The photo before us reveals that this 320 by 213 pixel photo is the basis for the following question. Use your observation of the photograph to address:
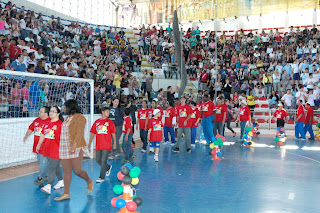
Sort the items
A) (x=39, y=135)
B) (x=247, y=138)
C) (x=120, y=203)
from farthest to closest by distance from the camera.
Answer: (x=247, y=138) → (x=39, y=135) → (x=120, y=203)

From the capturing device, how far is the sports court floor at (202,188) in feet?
19.7

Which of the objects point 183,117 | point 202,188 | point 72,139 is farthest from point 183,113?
point 72,139

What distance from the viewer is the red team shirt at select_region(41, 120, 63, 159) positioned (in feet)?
21.5

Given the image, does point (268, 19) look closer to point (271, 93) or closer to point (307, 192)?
point (271, 93)

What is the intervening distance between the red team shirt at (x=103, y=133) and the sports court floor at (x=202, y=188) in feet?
2.85

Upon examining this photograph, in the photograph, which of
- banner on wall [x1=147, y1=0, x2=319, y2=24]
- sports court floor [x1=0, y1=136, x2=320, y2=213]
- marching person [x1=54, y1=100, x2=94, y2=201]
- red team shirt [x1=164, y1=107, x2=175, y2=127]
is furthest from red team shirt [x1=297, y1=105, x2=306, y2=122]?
banner on wall [x1=147, y1=0, x2=319, y2=24]

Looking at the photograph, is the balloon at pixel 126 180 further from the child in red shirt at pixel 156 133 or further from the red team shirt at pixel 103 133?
the child in red shirt at pixel 156 133

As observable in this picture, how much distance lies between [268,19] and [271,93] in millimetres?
10400

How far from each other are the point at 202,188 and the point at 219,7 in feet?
76.4

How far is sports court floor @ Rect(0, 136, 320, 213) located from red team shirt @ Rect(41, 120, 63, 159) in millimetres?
860

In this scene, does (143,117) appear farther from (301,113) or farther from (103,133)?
(301,113)

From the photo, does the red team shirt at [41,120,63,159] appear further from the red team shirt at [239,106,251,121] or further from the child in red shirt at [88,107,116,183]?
the red team shirt at [239,106,251,121]

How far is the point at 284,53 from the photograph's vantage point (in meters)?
23.0

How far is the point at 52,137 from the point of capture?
21.8ft
